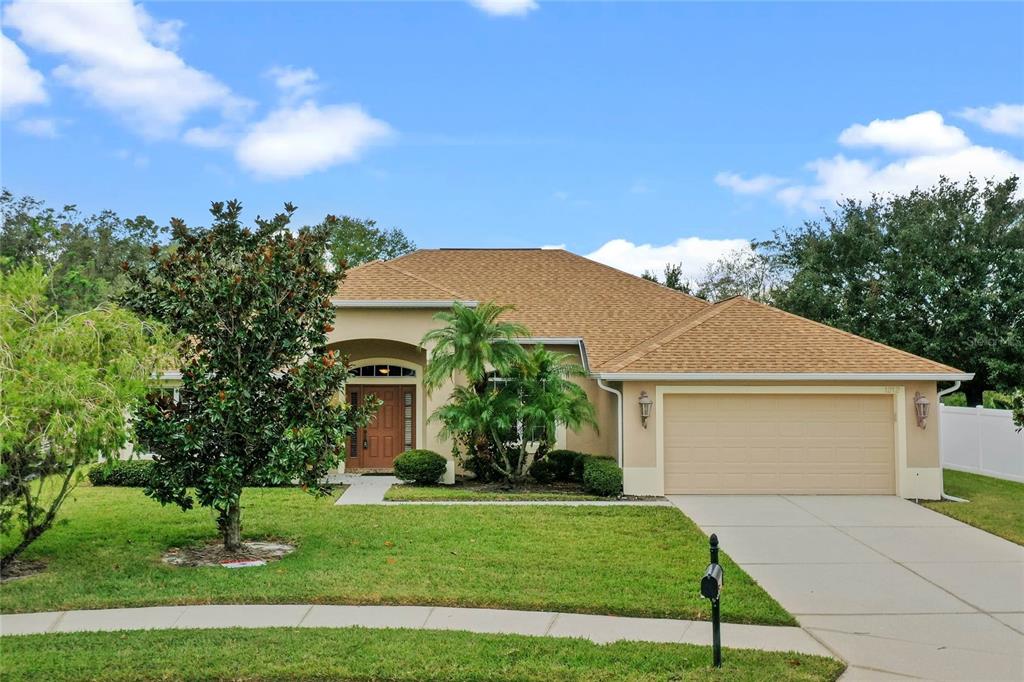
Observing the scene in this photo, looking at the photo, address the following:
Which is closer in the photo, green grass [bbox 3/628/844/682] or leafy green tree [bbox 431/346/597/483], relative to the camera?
green grass [bbox 3/628/844/682]

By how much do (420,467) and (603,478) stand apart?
12.9 feet

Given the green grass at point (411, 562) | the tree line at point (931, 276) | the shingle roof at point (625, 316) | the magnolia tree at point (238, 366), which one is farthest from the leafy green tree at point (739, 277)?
the magnolia tree at point (238, 366)

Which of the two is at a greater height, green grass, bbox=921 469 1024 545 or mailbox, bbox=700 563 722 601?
mailbox, bbox=700 563 722 601

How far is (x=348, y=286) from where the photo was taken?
17.5 meters

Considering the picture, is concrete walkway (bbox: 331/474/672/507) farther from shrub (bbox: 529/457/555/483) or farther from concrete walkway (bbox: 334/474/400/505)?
shrub (bbox: 529/457/555/483)

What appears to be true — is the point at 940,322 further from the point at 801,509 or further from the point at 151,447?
the point at 151,447

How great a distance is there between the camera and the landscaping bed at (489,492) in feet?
47.4

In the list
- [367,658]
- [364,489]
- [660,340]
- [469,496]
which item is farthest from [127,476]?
[367,658]

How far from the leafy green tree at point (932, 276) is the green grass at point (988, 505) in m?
8.28

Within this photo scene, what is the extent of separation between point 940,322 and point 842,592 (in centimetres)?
2056

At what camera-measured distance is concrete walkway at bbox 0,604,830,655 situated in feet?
22.1

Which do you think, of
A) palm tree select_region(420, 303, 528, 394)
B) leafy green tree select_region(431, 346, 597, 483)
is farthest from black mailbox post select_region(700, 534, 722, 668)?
palm tree select_region(420, 303, 528, 394)

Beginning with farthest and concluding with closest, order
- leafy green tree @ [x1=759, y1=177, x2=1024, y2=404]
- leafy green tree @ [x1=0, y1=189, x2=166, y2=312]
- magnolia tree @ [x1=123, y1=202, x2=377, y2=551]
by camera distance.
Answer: leafy green tree @ [x1=0, y1=189, x2=166, y2=312], leafy green tree @ [x1=759, y1=177, x2=1024, y2=404], magnolia tree @ [x1=123, y1=202, x2=377, y2=551]

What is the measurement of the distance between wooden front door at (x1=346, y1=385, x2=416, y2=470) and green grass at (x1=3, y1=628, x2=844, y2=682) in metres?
12.2
